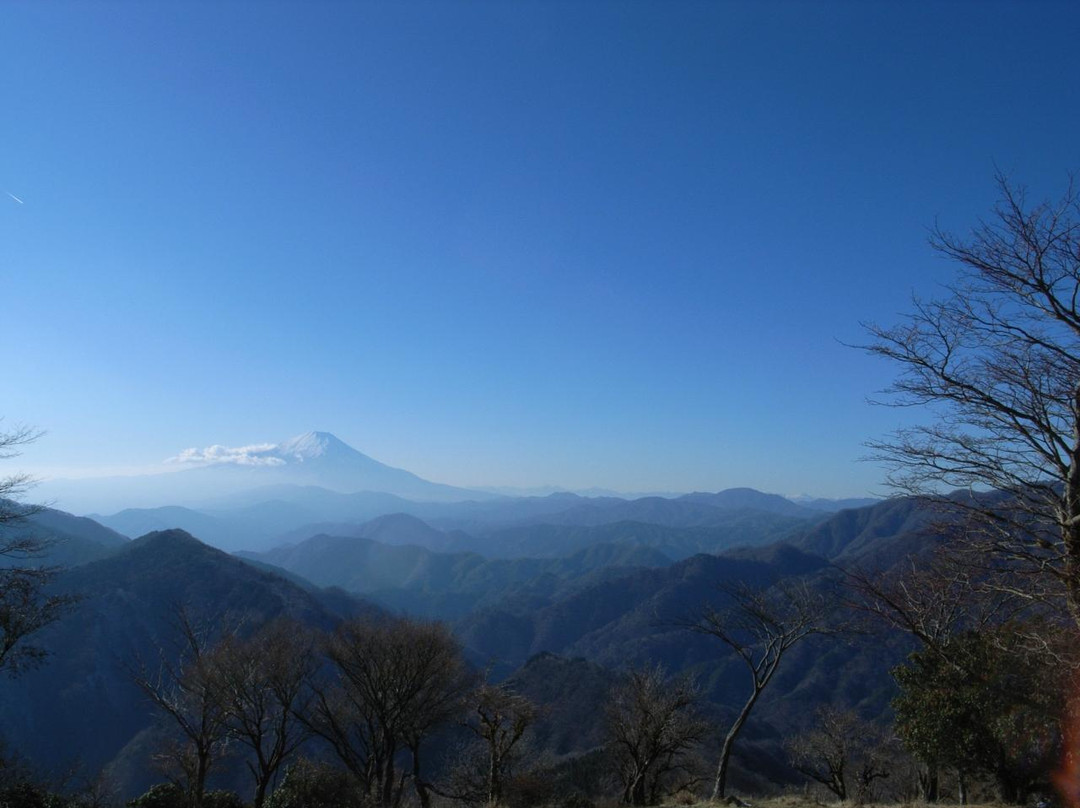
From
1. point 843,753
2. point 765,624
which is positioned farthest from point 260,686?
point 843,753

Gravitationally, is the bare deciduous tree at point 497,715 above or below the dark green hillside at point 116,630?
above

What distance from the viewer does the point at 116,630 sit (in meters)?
113

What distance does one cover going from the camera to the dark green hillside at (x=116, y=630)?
91.8 metres

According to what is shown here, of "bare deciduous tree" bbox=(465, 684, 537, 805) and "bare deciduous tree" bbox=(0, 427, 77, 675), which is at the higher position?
"bare deciduous tree" bbox=(0, 427, 77, 675)

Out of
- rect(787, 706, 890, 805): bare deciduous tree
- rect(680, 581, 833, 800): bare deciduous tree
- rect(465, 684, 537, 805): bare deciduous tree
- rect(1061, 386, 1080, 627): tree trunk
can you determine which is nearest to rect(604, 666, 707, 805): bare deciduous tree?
rect(465, 684, 537, 805): bare deciduous tree

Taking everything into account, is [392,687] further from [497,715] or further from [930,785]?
[930,785]

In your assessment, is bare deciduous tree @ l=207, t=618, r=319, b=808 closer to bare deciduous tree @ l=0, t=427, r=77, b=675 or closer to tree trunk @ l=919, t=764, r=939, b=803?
bare deciduous tree @ l=0, t=427, r=77, b=675

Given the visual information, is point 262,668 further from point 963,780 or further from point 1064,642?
point 963,780

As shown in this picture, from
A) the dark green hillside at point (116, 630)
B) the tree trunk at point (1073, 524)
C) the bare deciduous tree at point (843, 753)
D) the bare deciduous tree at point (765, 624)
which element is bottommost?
the dark green hillside at point (116, 630)

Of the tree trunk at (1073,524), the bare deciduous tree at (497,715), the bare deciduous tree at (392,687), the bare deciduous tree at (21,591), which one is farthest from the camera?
the bare deciduous tree at (392,687)

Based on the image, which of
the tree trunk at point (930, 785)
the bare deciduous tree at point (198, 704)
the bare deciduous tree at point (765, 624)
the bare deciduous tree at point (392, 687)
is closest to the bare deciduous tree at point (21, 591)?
the bare deciduous tree at point (198, 704)

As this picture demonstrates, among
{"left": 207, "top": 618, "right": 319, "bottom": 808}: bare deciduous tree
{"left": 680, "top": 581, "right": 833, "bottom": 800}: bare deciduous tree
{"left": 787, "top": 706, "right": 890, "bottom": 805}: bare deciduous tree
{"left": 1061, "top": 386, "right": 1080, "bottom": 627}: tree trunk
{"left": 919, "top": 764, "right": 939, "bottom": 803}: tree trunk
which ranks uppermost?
{"left": 1061, "top": 386, "right": 1080, "bottom": 627}: tree trunk

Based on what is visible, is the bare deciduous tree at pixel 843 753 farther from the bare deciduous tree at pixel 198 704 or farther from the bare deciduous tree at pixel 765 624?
the bare deciduous tree at pixel 198 704

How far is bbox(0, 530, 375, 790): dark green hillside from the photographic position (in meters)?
91.8
